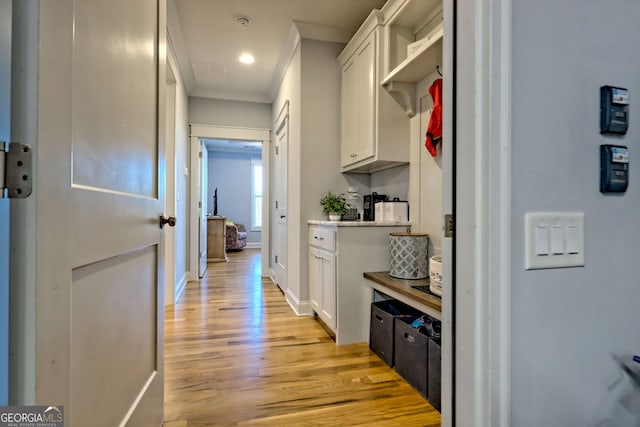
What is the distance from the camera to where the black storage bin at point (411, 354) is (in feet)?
5.43

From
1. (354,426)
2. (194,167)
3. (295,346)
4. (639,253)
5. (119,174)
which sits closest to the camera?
(639,253)

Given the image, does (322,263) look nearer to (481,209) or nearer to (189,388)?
(189,388)

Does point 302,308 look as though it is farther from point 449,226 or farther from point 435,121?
point 449,226

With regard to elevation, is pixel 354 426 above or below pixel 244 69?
below

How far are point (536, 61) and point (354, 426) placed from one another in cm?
150

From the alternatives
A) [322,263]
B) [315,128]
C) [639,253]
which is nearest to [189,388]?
[322,263]

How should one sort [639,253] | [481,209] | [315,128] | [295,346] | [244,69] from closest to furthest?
[481,209] < [639,253] < [295,346] < [315,128] < [244,69]

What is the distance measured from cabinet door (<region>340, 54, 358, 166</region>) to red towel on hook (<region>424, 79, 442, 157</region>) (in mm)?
727

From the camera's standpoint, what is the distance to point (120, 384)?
3.33ft

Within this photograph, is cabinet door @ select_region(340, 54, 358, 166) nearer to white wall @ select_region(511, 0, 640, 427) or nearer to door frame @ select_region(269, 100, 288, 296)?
door frame @ select_region(269, 100, 288, 296)

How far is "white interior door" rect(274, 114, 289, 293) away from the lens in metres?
3.67

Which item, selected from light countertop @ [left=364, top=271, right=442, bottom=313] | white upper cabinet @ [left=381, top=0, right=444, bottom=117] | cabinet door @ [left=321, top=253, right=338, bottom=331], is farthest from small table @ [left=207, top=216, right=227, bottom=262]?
white upper cabinet @ [left=381, top=0, right=444, bottom=117]

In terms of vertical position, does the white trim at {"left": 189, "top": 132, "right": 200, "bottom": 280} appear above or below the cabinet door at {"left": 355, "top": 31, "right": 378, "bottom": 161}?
below

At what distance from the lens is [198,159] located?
4.42 metres
